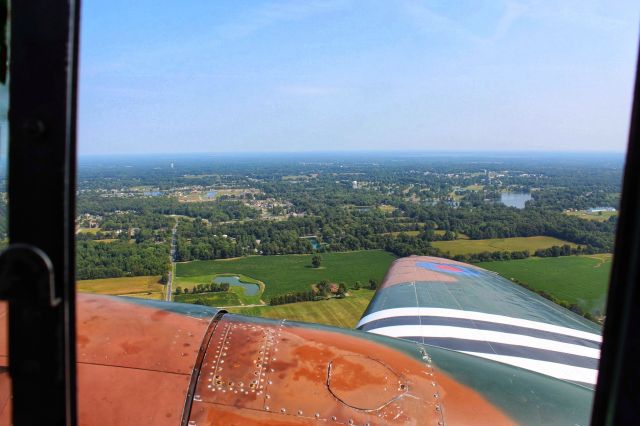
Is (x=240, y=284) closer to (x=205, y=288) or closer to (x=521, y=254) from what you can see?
(x=205, y=288)

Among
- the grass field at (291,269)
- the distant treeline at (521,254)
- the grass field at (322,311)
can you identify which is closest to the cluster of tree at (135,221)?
the grass field at (291,269)

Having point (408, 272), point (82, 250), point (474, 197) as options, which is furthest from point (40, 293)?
point (474, 197)

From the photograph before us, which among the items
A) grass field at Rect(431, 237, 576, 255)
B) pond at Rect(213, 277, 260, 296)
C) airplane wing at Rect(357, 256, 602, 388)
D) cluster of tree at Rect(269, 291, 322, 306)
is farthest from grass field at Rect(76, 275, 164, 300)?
grass field at Rect(431, 237, 576, 255)

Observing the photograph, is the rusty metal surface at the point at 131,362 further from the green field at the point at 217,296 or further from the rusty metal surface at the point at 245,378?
the green field at the point at 217,296

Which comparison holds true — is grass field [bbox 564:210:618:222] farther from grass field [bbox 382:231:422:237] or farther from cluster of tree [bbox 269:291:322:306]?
cluster of tree [bbox 269:291:322:306]

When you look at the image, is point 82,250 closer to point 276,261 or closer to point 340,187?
point 276,261

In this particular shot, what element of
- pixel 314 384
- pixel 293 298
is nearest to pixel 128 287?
pixel 293 298
